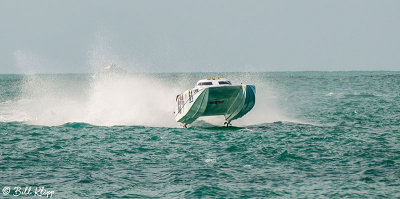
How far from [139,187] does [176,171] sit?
2.52 metres

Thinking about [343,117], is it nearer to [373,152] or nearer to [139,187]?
[373,152]

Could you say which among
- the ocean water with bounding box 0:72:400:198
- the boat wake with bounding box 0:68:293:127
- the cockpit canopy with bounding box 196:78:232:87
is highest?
the cockpit canopy with bounding box 196:78:232:87

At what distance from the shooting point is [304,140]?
23562 millimetres

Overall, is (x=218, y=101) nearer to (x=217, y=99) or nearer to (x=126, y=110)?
(x=217, y=99)

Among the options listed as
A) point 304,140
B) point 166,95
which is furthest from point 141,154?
point 166,95

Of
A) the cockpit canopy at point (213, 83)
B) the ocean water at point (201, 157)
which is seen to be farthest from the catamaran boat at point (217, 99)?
the ocean water at point (201, 157)

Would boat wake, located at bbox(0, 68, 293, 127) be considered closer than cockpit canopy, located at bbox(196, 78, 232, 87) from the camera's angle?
No

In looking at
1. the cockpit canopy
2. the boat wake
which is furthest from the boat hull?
the boat wake

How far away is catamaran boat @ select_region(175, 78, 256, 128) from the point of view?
1096 inches

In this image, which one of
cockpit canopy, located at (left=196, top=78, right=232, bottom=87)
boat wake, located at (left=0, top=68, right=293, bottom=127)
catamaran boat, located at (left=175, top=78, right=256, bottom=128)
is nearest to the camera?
catamaran boat, located at (left=175, top=78, right=256, bottom=128)

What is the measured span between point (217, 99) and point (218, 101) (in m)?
0.22

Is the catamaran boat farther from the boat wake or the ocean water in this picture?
the boat wake

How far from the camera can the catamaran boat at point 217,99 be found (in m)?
27.8

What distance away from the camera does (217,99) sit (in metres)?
28.3
